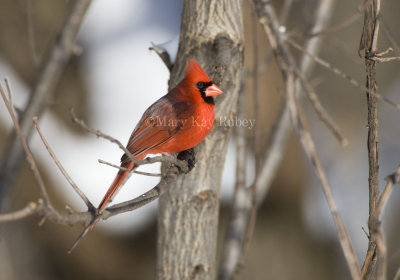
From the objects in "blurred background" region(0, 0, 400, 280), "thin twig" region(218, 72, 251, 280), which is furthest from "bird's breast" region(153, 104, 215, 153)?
"blurred background" region(0, 0, 400, 280)

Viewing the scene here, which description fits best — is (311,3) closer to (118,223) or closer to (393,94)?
(393,94)

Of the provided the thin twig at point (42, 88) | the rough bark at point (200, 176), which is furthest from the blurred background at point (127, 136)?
the rough bark at point (200, 176)

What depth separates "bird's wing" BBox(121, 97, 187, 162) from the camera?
1.37 metres

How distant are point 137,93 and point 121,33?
0.61 meters

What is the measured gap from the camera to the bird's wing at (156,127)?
137 cm

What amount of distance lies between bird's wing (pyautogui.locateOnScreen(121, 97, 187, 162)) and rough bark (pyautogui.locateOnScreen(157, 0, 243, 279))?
310 millimetres

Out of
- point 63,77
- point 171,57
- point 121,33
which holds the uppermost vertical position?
point 121,33

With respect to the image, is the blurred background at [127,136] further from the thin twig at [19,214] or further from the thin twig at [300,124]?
the thin twig at [19,214]

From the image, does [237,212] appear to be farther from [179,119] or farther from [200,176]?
[179,119]

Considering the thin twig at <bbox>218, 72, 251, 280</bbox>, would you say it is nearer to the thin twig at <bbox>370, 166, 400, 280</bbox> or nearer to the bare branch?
the bare branch

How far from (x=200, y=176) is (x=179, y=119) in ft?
1.34

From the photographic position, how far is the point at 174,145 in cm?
141

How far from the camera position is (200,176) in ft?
5.73

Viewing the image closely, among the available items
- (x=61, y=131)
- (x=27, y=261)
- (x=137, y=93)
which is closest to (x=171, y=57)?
→ (x=137, y=93)
